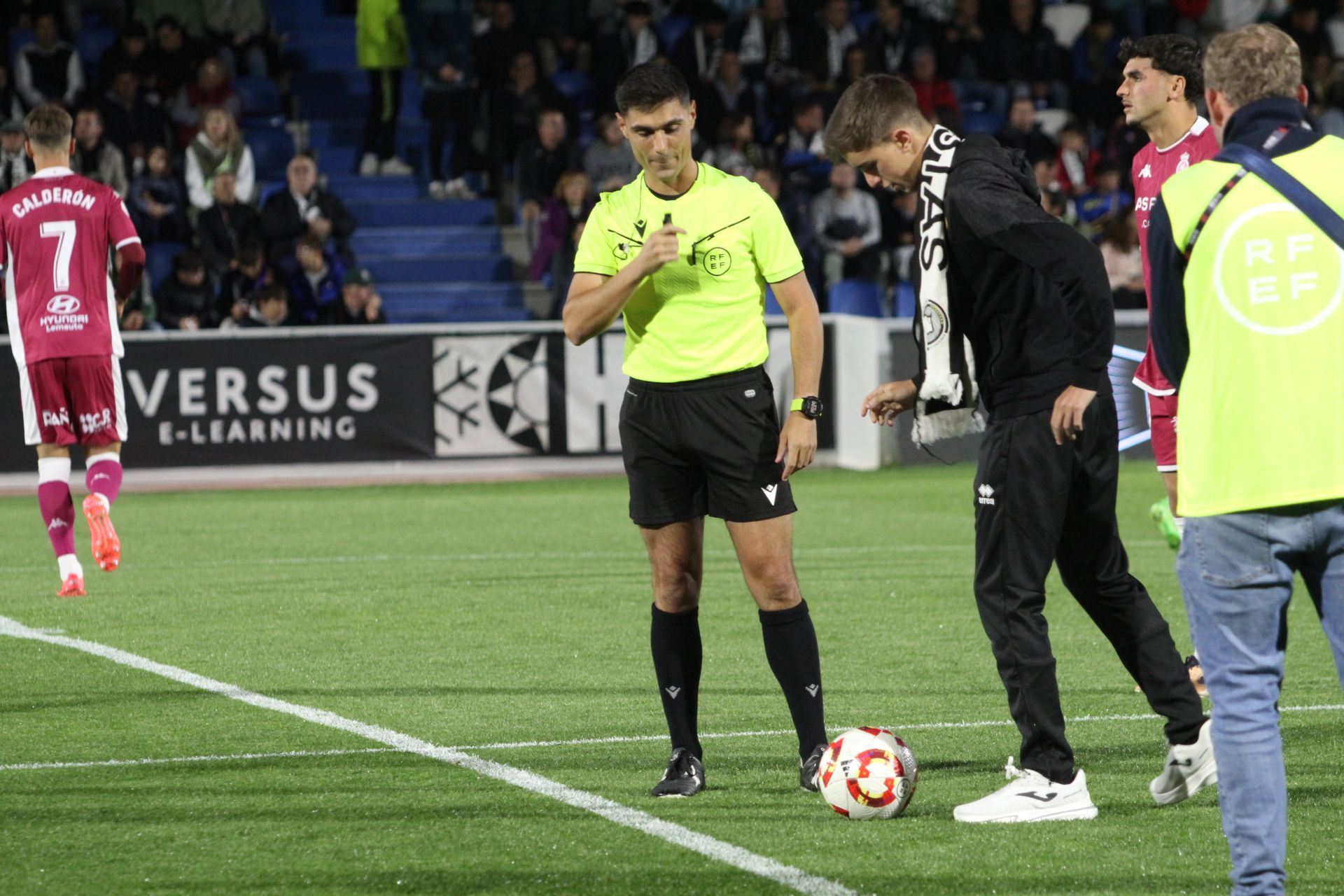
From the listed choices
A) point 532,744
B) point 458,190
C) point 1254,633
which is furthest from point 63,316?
point 458,190

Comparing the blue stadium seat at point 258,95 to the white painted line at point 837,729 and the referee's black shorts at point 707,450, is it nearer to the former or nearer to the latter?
the white painted line at point 837,729

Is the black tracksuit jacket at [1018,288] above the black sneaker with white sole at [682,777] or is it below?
above

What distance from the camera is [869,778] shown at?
5.16 meters

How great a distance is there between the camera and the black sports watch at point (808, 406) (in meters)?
5.50

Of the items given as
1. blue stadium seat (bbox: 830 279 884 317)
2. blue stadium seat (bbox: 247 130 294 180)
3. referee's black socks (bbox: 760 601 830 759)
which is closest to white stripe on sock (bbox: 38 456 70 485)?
referee's black socks (bbox: 760 601 830 759)

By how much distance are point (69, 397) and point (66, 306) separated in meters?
0.46

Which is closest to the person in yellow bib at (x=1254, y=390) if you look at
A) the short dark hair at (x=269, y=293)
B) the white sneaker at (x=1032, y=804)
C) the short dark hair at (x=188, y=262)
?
the white sneaker at (x=1032, y=804)

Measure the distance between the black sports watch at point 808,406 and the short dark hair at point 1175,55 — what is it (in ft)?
6.71

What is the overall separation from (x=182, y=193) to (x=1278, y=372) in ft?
55.4

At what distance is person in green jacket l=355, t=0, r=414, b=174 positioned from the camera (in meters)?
21.0

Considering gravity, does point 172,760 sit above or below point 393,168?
below

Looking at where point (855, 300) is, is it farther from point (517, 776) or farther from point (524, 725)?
point (517, 776)

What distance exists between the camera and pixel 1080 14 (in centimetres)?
2478

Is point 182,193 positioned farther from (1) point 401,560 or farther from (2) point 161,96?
(1) point 401,560
